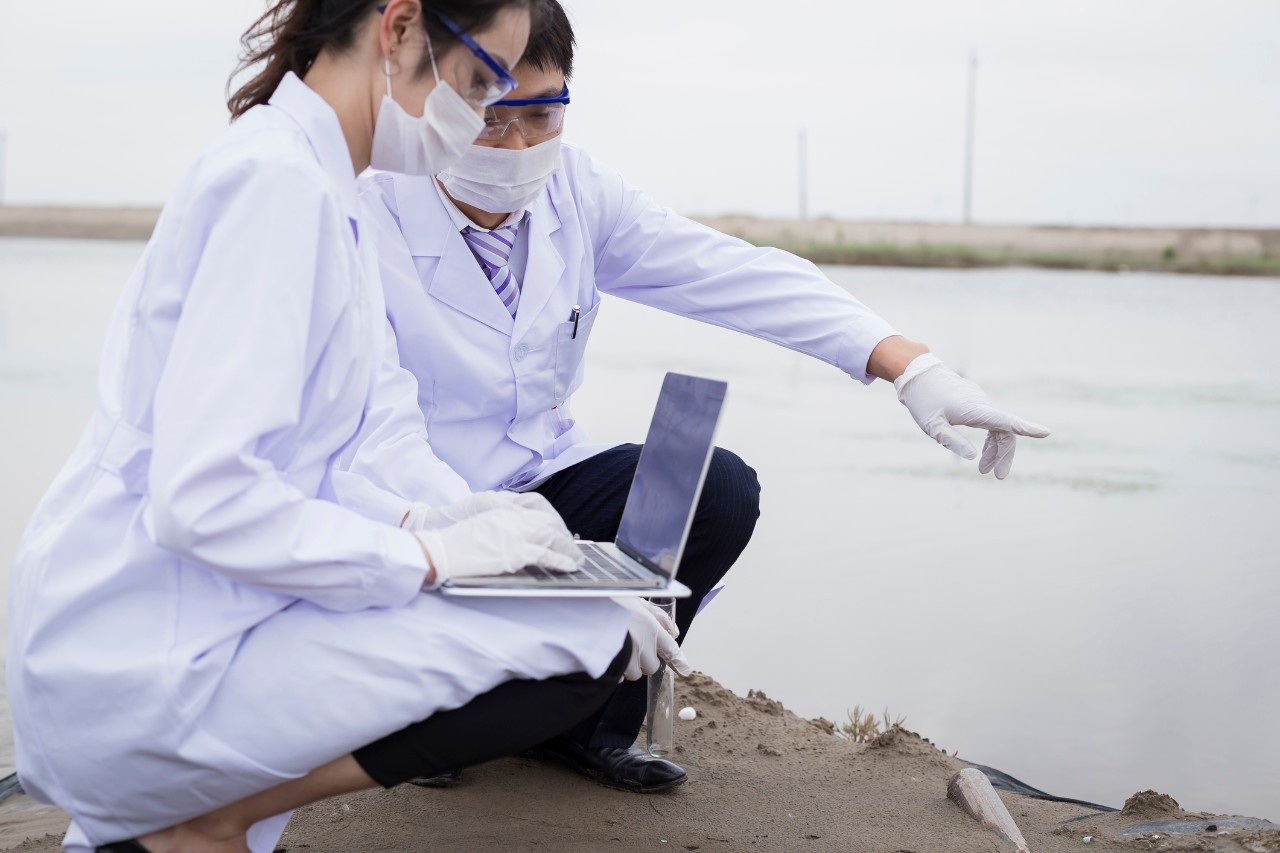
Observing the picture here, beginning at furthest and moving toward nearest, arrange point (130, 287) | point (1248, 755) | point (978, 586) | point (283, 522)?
1. point (978, 586)
2. point (1248, 755)
3. point (130, 287)
4. point (283, 522)

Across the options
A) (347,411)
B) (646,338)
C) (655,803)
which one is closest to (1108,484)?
(655,803)

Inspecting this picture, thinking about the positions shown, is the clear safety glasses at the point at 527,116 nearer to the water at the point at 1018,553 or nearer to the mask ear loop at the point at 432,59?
the mask ear loop at the point at 432,59

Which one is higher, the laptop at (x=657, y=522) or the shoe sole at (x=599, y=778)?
the laptop at (x=657, y=522)

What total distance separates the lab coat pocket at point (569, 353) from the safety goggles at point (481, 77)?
0.80m

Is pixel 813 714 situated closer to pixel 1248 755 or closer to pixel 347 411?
pixel 1248 755

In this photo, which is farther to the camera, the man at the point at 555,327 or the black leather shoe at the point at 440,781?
the black leather shoe at the point at 440,781

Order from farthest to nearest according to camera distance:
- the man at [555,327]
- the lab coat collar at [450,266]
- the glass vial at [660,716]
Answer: the glass vial at [660,716]
the lab coat collar at [450,266]
the man at [555,327]

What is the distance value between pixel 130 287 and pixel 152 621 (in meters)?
0.40

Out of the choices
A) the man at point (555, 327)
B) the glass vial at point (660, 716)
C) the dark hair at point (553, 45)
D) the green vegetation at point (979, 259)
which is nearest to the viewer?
the dark hair at point (553, 45)

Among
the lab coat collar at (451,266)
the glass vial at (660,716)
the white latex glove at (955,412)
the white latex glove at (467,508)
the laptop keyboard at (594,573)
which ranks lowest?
the glass vial at (660,716)

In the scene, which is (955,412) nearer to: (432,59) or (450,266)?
(450,266)

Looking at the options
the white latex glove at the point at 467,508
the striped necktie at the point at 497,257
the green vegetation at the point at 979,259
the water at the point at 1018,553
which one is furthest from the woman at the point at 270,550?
the green vegetation at the point at 979,259

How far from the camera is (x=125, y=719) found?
1.39 metres

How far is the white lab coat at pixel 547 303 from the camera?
91.4 inches
